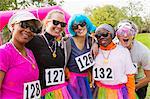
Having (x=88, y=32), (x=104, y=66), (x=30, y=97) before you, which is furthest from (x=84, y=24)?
(x=30, y=97)

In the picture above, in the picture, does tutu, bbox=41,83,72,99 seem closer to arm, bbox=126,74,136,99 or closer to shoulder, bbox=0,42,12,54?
arm, bbox=126,74,136,99

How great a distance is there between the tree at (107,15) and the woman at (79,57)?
1128 inches

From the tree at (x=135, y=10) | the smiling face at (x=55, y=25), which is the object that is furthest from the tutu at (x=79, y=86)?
the tree at (x=135, y=10)

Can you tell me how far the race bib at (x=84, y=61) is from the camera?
142 inches

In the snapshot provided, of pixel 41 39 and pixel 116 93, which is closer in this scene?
pixel 41 39

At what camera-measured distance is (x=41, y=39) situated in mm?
3377

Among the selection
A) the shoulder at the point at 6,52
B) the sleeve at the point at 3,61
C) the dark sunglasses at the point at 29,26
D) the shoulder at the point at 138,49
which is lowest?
the shoulder at the point at 138,49

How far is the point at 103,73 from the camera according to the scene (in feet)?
12.0

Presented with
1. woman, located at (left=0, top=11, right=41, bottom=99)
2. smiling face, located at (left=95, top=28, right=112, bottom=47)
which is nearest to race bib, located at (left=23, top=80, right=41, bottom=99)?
woman, located at (left=0, top=11, right=41, bottom=99)

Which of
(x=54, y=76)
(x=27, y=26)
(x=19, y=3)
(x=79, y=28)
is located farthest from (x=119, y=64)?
(x=19, y=3)

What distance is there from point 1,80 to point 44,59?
2.46 ft

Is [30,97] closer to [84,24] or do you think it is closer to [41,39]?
[41,39]

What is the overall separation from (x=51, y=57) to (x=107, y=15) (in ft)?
99.9

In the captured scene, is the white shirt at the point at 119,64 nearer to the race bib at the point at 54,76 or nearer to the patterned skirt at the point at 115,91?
the patterned skirt at the point at 115,91
